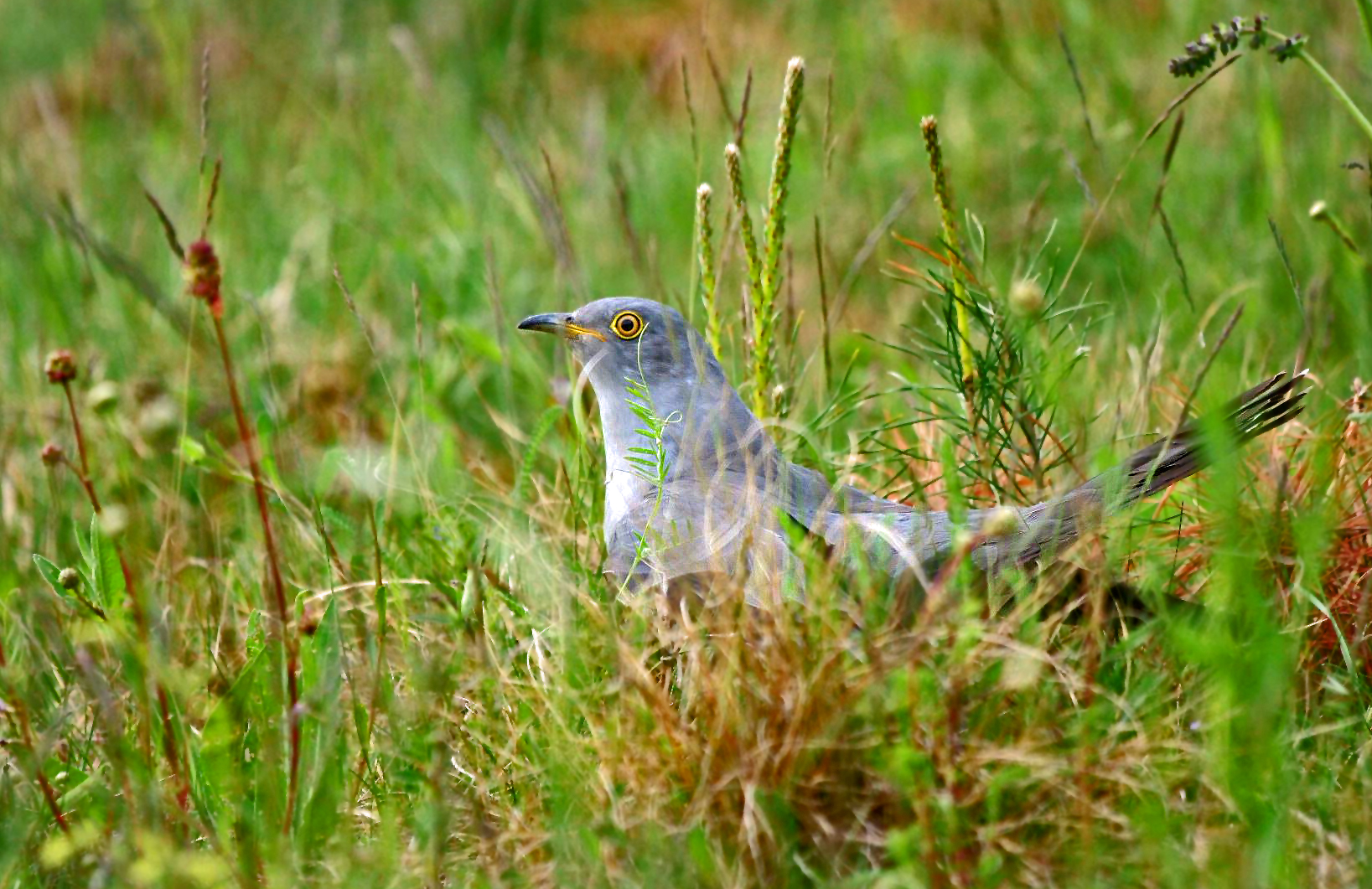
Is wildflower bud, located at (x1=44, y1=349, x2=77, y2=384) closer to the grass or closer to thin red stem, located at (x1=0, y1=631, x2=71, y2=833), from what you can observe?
the grass

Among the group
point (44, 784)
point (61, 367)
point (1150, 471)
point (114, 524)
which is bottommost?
point (44, 784)

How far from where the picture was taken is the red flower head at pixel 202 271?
250 centimetres

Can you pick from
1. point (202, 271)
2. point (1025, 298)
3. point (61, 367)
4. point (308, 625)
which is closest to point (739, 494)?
point (1025, 298)

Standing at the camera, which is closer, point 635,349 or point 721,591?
point 721,591

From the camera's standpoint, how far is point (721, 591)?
9.54 feet

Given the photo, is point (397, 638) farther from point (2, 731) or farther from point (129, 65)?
point (129, 65)

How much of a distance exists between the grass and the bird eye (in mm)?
238

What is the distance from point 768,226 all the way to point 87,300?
125 inches

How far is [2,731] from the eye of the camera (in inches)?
132

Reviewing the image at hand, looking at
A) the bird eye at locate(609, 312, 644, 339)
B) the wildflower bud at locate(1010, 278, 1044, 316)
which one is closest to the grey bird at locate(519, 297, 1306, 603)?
the bird eye at locate(609, 312, 644, 339)

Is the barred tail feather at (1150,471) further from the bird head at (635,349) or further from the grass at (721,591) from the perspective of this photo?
the bird head at (635,349)

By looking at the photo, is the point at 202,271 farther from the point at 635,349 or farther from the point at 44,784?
the point at 635,349

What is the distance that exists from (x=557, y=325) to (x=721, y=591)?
1.54 meters

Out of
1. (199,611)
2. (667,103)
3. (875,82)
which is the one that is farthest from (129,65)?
(199,611)
